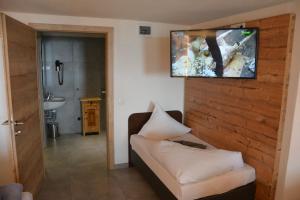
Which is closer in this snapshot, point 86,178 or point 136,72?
point 86,178

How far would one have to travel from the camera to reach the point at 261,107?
2.38m

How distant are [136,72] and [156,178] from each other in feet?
5.08

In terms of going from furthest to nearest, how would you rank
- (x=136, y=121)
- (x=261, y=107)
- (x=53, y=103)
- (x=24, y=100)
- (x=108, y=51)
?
(x=53, y=103) → (x=136, y=121) → (x=108, y=51) → (x=24, y=100) → (x=261, y=107)

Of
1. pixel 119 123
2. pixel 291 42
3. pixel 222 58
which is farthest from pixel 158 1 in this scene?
pixel 119 123

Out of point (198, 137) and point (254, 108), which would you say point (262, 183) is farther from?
point (198, 137)

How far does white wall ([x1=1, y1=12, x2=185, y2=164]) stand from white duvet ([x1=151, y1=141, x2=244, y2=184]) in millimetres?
1100

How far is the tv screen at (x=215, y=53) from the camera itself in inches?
90.7

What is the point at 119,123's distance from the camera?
138 inches

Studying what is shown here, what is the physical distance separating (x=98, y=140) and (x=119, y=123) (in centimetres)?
159

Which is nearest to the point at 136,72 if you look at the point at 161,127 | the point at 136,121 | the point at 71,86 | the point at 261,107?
the point at 136,121

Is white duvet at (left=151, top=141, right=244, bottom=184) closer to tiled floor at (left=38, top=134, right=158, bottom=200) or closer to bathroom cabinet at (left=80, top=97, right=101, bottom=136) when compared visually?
tiled floor at (left=38, top=134, right=158, bottom=200)

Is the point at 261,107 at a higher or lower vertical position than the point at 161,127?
higher

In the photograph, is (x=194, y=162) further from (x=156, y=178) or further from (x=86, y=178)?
(x=86, y=178)

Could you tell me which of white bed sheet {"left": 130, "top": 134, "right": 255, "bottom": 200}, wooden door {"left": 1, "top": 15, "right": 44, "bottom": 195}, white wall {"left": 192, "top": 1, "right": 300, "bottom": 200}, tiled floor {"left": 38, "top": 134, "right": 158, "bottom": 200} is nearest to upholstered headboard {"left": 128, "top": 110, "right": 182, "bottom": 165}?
tiled floor {"left": 38, "top": 134, "right": 158, "bottom": 200}
